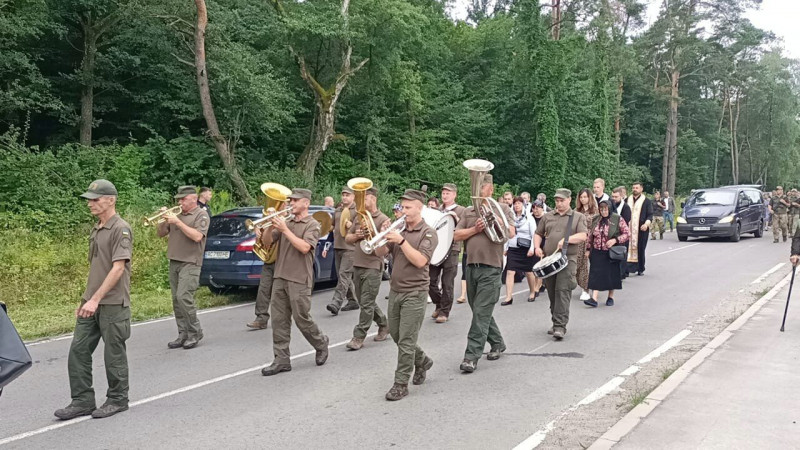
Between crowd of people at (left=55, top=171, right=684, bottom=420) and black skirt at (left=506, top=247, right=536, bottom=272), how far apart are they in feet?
3.70

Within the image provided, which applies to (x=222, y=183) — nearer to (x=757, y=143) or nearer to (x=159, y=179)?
(x=159, y=179)

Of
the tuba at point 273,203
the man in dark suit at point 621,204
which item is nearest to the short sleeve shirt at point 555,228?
the tuba at point 273,203

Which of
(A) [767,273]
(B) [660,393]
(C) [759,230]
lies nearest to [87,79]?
(A) [767,273]

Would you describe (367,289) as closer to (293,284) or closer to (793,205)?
(293,284)

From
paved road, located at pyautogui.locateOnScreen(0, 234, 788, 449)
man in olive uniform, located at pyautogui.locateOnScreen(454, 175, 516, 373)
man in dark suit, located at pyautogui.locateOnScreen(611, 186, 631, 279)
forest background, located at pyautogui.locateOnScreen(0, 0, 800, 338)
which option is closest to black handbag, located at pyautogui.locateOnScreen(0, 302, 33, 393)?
paved road, located at pyautogui.locateOnScreen(0, 234, 788, 449)

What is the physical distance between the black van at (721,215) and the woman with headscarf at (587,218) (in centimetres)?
1282

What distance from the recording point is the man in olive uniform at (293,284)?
6.86 metres

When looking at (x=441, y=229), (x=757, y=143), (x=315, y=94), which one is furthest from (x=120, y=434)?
(x=757, y=143)

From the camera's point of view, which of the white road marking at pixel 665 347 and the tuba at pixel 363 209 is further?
the white road marking at pixel 665 347

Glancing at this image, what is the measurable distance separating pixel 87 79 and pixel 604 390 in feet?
66.2

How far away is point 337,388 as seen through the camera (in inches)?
249

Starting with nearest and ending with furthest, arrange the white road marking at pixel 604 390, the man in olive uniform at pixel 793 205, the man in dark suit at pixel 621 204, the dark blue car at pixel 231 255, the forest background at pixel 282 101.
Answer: the white road marking at pixel 604 390 → the dark blue car at pixel 231 255 → the man in dark suit at pixel 621 204 → the forest background at pixel 282 101 → the man in olive uniform at pixel 793 205

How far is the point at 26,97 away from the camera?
18.8m

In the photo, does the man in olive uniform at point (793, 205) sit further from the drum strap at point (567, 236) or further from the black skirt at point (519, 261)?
the drum strap at point (567, 236)
